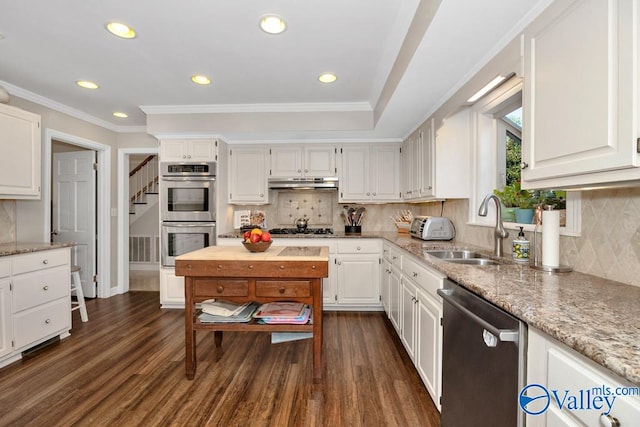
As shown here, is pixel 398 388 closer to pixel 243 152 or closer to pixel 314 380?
pixel 314 380

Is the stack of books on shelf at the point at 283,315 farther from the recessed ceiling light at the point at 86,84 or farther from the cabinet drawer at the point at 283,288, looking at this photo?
the recessed ceiling light at the point at 86,84

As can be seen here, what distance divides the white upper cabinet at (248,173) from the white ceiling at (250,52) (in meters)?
0.71

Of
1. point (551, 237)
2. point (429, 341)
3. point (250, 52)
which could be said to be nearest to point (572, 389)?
point (551, 237)

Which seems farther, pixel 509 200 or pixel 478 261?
pixel 509 200

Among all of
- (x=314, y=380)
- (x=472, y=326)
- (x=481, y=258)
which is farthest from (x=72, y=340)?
(x=481, y=258)

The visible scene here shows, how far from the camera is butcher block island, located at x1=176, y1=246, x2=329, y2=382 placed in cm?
210

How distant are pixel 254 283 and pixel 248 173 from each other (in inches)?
87.6

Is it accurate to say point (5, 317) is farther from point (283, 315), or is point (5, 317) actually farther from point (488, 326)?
point (488, 326)

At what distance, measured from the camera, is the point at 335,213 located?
14.3 feet

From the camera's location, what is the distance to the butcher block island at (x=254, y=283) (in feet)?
Result: 6.88

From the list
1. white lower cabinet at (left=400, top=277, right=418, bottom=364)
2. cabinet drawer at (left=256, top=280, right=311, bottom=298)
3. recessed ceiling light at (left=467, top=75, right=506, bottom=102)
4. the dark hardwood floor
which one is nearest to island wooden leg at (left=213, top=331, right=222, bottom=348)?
the dark hardwood floor

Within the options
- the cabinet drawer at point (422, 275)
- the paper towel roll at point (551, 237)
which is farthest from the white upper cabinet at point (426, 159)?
the paper towel roll at point (551, 237)

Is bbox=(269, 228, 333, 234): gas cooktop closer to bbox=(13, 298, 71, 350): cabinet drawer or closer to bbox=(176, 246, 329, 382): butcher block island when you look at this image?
bbox=(176, 246, 329, 382): butcher block island

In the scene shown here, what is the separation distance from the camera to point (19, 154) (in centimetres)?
270
